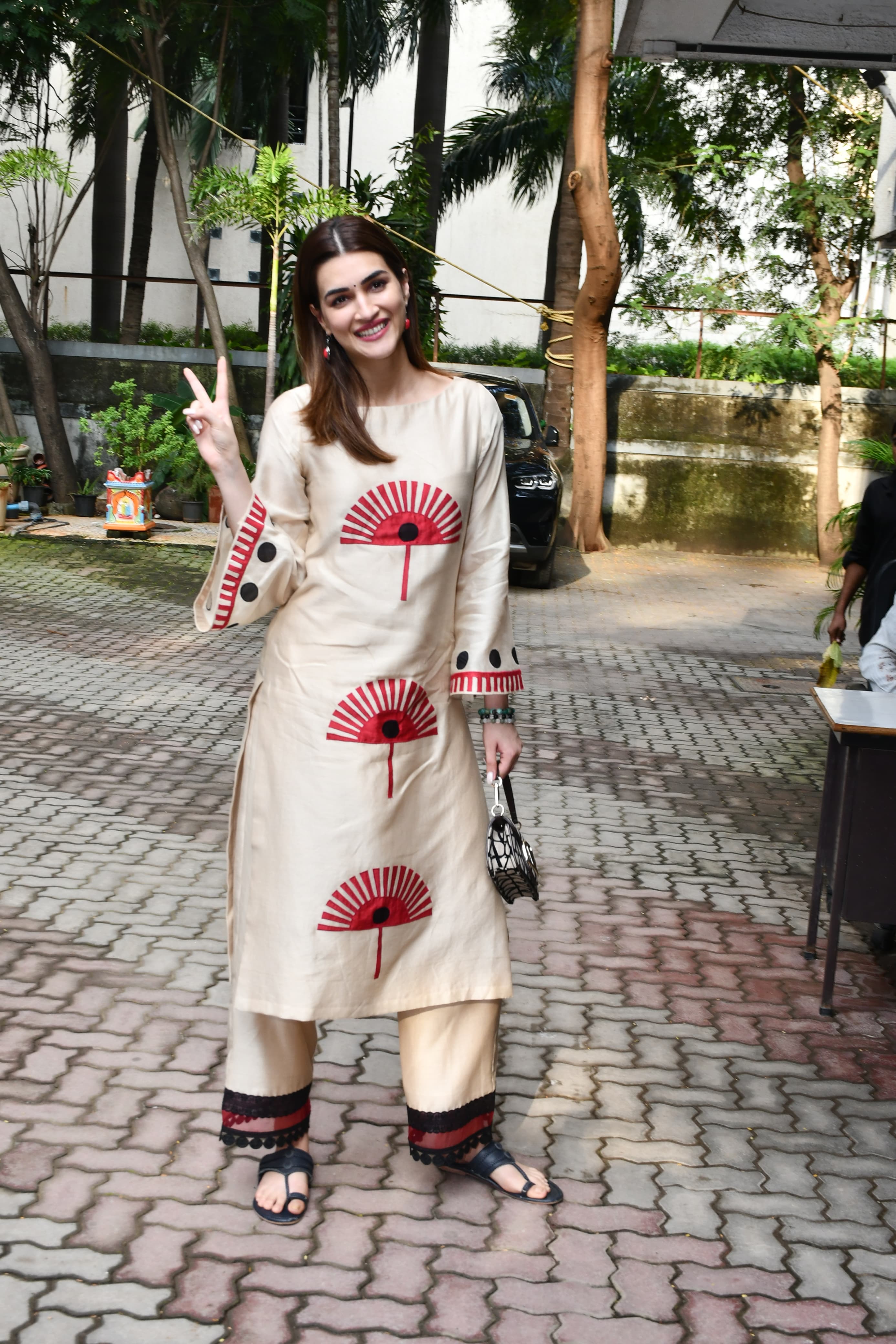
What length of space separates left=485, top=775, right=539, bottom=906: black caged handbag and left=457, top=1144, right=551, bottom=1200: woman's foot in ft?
2.14

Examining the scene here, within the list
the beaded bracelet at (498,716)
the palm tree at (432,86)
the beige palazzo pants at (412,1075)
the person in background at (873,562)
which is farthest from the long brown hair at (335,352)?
the palm tree at (432,86)

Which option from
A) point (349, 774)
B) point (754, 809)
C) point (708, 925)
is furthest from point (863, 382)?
point (349, 774)

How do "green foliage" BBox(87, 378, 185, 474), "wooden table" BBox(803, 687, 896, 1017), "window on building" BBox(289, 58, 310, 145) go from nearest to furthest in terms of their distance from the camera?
"wooden table" BBox(803, 687, 896, 1017) → "green foliage" BBox(87, 378, 185, 474) → "window on building" BBox(289, 58, 310, 145)

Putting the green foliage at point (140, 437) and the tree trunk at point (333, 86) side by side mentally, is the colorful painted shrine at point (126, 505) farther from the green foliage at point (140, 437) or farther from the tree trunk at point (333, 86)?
the tree trunk at point (333, 86)

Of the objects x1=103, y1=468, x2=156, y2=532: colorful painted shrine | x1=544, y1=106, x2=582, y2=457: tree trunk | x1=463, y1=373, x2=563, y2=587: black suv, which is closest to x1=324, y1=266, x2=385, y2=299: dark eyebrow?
x1=463, y1=373, x2=563, y2=587: black suv

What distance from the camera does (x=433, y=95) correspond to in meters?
19.8

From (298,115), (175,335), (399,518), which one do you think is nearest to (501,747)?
(399,518)

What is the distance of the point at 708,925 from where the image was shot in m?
4.90

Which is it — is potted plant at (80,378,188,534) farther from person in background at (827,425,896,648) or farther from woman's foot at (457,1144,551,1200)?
woman's foot at (457,1144,551,1200)

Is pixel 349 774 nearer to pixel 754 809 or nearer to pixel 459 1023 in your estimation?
pixel 459 1023

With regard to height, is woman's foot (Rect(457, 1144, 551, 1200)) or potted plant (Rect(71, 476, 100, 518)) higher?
potted plant (Rect(71, 476, 100, 518))

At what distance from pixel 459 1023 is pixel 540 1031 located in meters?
1.11

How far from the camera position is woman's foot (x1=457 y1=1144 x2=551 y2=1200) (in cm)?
304

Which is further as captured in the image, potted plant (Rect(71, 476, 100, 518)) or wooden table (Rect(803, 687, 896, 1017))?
potted plant (Rect(71, 476, 100, 518))
